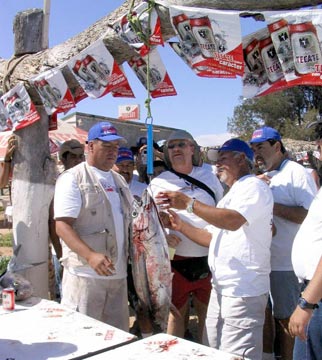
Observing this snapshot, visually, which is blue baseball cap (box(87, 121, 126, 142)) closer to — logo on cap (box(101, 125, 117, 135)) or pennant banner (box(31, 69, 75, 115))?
logo on cap (box(101, 125, 117, 135))

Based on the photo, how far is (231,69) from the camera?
10.5ft

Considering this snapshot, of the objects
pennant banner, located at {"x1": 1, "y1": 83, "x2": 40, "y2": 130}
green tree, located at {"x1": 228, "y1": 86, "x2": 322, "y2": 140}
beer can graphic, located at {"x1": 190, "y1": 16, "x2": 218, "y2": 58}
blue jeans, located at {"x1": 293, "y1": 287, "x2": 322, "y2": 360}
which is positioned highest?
green tree, located at {"x1": 228, "y1": 86, "x2": 322, "y2": 140}

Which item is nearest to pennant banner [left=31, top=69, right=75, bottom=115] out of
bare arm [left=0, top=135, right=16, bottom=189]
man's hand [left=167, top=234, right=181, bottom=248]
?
bare arm [left=0, top=135, right=16, bottom=189]

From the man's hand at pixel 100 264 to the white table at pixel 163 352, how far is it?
939mm

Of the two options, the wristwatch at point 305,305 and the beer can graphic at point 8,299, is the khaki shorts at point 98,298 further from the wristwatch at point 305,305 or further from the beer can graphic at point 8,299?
the wristwatch at point 305,305

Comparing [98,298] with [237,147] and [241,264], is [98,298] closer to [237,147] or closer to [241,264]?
[241,264]

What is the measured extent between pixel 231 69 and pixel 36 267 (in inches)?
105

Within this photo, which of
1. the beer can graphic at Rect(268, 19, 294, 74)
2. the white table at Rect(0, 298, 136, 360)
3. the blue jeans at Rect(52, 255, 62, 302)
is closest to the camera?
the white table at Rect(0, 298, 136, 360)

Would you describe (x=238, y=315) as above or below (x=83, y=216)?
below

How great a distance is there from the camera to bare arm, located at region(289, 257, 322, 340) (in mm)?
2197

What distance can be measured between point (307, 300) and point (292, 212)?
1222mm

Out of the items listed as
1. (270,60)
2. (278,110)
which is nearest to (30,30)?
(270,60)

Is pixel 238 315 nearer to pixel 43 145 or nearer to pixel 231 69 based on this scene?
pixel 231 69

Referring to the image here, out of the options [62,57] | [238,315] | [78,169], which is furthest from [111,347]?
[62,57]
